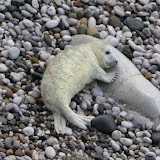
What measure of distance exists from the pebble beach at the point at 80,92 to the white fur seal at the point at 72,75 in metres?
0.06

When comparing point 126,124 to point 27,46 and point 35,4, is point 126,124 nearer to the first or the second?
point 27,46

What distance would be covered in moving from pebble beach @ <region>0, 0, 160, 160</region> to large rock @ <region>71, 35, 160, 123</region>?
0.20 feet

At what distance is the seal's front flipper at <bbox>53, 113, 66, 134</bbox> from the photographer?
4301 millimetres

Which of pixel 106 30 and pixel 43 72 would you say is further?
pixel 106 30

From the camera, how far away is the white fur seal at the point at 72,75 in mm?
4363

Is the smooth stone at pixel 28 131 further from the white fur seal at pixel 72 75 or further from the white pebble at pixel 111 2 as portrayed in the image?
the white pebble at pixel 111 2

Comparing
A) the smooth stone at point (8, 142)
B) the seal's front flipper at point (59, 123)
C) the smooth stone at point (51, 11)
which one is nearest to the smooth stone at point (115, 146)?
the seal's front flipper at point (59, 123)

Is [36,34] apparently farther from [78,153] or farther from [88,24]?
[78,153]

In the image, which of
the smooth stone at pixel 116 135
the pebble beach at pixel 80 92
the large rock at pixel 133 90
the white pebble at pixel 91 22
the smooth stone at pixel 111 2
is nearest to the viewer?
the pebble beach at pixel 80 92

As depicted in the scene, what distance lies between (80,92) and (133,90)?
355mm

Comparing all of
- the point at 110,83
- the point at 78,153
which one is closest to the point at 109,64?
the point at 110,83

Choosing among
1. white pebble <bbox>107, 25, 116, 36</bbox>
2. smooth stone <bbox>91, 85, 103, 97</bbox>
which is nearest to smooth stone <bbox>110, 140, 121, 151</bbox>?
smooth stone <bbox>91, 85, 103, 97</bbox>

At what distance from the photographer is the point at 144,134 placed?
14.4 feet

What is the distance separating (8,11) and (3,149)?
134 centimetres
